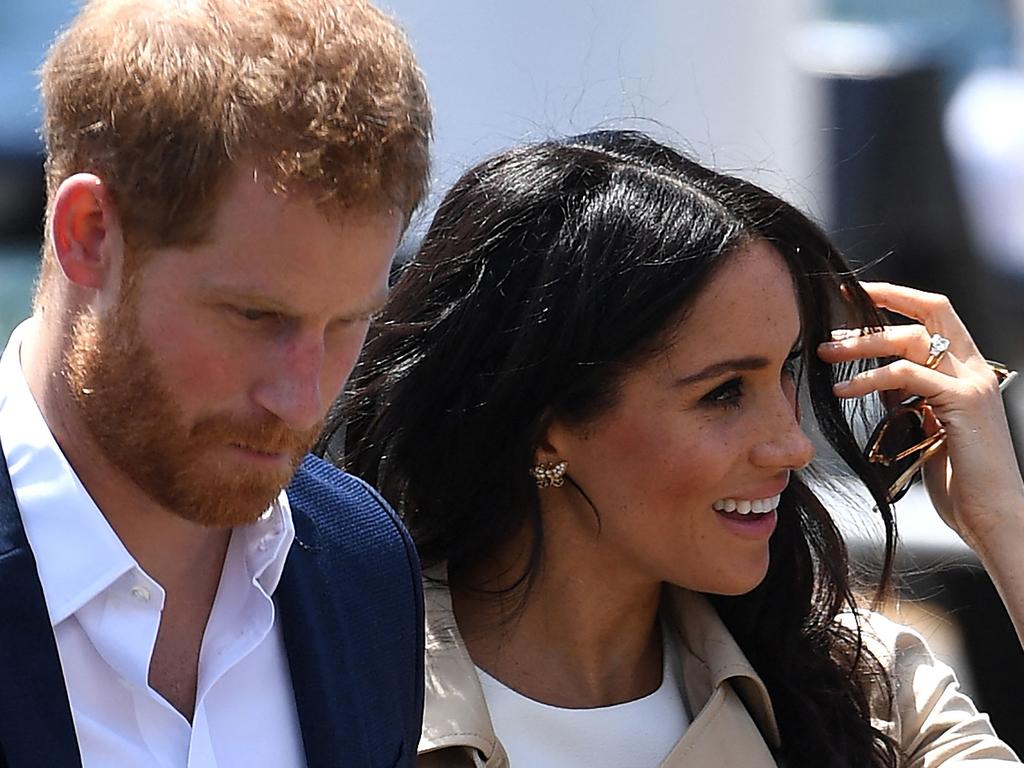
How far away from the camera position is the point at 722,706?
231 centimetres

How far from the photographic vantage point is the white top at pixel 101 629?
5.15 feet

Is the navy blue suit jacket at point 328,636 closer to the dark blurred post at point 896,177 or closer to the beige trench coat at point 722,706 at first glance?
the beige trench coat at point 722,706

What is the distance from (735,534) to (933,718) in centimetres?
38

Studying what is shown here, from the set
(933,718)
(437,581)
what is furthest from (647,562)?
(933,718)

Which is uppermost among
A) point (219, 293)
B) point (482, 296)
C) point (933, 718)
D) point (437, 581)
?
point (219, 293)

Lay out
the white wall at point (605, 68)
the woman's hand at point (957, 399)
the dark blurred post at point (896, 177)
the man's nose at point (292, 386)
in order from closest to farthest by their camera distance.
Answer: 1. the man's nose at point (292, 386)
2. the woman's hand at point (957, 399)
3. the white wall at point (605, 68)
4. the dark blurred post at point (896, 177)

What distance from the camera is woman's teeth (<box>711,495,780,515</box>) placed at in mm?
2268

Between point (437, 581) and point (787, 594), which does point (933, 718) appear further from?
point (437, 581)

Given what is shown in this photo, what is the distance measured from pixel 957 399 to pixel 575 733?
0.68 metres

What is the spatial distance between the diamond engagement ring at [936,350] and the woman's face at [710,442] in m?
0.27

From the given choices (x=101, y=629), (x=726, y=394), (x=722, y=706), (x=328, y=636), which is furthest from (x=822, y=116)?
(x=101, y=629)

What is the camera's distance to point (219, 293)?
61.8 inches

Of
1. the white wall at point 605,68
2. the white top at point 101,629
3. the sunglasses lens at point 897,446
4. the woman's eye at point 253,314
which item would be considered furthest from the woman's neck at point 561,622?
the white wall at point 605,68

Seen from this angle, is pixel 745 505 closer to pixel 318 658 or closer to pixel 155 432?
pixel 318 658
